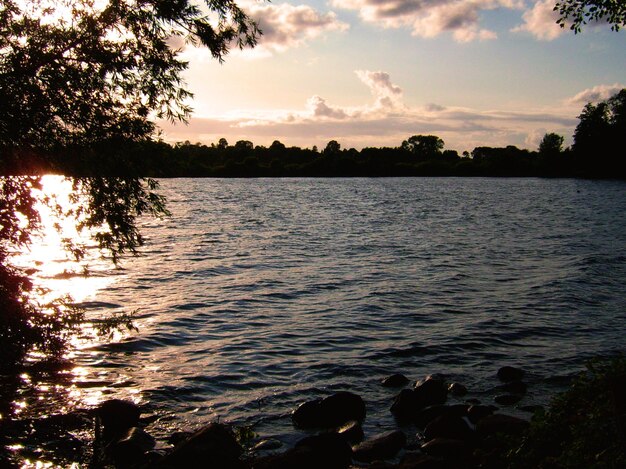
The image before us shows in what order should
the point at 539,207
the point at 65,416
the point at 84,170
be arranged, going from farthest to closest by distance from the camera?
the point at 539,207
the point at 84,170
the point at 65,416

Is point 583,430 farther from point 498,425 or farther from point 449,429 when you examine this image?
point 449,429

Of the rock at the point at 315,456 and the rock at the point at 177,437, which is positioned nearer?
the rock at the point at 315,456

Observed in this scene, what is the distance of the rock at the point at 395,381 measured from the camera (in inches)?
530

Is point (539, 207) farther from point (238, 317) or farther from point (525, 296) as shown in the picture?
point (238, 317)

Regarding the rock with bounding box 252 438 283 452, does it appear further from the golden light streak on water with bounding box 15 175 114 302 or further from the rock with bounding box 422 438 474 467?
the golden light streak on water with bounding box 15 175 114 302

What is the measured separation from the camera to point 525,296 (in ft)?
76.6

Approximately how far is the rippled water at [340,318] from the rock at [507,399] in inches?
9.9

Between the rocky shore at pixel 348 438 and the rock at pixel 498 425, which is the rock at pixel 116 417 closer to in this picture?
the rocky shore at pixel 348 438

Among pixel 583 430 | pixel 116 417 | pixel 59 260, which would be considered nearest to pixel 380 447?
pixel 583 430

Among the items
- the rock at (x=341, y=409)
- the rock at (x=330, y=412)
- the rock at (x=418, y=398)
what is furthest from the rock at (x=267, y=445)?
the rock at (x=418, y=398)

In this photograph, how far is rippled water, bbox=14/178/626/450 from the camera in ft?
Result: 44.2

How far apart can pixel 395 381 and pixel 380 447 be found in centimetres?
372

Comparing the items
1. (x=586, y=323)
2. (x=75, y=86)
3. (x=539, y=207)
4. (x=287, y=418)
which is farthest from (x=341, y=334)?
(x=539, y=207)

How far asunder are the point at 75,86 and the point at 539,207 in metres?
71.0
